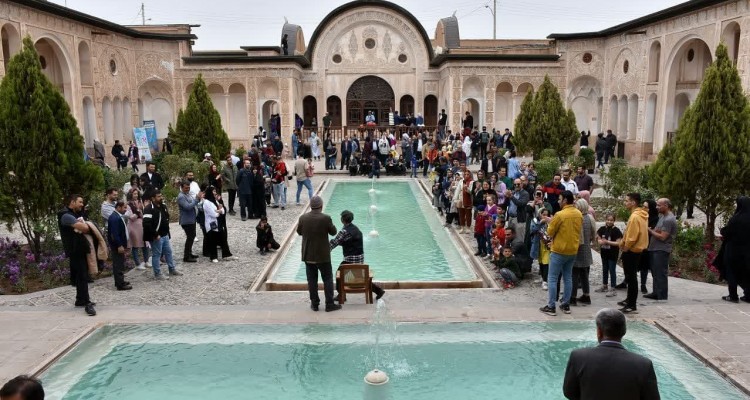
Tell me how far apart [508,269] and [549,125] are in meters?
11.8

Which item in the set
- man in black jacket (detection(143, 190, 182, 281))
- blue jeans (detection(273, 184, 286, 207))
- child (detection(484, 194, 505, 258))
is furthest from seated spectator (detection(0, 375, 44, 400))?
blue jeans (detection(273, 184, 286, 207))

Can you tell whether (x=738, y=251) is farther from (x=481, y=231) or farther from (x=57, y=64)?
(x=57, y=64)

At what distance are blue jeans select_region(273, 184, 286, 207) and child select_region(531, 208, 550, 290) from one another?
27.5 feet

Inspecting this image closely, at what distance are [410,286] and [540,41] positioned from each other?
31242 mm

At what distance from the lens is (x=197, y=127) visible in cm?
1858

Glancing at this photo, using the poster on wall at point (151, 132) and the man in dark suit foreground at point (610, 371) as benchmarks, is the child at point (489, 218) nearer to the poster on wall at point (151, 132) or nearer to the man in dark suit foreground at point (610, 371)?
the man in dark suit foreground at point (610, 371)

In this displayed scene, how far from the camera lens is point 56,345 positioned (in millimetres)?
6652

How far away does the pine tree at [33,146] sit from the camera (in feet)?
31.6

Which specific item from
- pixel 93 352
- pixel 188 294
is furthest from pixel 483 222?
pixel 93 352

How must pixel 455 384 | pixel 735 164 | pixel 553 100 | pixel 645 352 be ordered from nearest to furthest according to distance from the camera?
pixel 455 384 → pixel 645 352 → pixel 735 164 → pixel 553 100

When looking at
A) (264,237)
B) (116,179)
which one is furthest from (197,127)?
(264,237)

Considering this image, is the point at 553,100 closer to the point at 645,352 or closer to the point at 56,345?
the point at 645,352

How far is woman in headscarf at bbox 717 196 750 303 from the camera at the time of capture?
25.4 ft

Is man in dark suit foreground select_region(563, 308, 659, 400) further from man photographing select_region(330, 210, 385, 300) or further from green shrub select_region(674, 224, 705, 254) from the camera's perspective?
green shrub select_region(674, 224, 705, 254)
